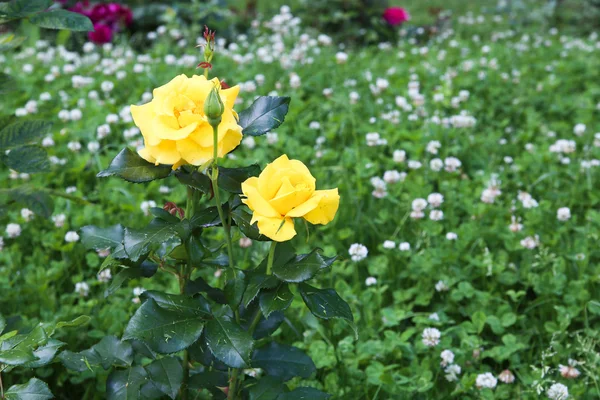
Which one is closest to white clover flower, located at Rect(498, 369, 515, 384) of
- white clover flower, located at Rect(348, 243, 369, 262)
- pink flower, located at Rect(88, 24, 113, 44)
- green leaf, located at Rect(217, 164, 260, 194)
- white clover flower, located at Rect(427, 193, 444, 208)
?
white clover flower, located at Rect(348, 243, 369, 262)

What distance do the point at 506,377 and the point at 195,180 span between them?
3.61 feet

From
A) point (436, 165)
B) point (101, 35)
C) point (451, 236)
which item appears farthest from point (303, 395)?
point (101, 35)

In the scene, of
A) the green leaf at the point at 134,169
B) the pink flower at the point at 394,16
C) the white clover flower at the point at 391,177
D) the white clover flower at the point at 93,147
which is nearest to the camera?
the green leaf at the point at 134,169

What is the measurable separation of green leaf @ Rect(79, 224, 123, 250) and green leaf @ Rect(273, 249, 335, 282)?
38cm

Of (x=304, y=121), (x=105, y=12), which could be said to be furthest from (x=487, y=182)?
(x=105, y=12)

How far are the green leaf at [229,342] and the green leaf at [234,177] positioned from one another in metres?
0.27

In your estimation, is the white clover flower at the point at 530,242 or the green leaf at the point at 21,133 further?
the white clover flower at the point at 530,242

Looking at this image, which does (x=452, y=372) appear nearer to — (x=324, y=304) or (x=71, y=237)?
(x=324, y=304)

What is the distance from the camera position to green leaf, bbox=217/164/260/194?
4.63 feet

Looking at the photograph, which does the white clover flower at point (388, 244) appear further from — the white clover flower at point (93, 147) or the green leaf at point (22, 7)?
the white clover flower at point (93, 147)

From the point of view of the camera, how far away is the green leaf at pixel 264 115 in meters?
1.40

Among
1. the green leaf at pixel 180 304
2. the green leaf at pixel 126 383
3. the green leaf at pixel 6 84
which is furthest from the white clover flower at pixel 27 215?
the green leaf at pixel 180 304

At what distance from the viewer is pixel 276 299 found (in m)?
1.30

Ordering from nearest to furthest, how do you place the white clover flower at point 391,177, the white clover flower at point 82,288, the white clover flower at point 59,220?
the white clover flower at point 82,288 < the white clover flower at point 59,220 < the white clover flower at point 391,177
